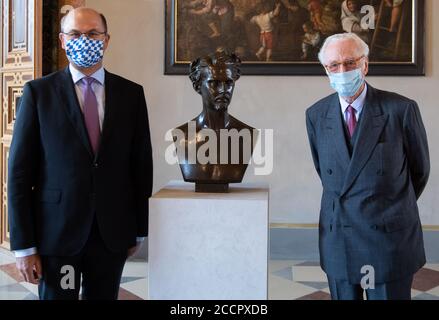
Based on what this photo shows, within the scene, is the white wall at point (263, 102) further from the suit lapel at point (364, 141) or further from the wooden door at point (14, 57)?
the suit lapel at point (364, 141)

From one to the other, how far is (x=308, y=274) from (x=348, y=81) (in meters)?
3.29

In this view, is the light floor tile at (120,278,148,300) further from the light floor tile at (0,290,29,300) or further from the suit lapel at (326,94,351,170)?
the suit lapel at (326,94,351,170)

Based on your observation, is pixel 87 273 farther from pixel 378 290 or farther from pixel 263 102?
pixel 263 102

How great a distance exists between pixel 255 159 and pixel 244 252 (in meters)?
3.70

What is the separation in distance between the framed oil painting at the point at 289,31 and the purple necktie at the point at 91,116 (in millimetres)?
3548

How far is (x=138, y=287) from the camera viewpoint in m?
4.97

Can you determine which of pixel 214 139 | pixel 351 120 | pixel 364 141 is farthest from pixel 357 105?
pixel 214 139

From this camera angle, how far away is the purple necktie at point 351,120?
2568 mm

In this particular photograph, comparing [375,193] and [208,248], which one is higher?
[375,193]

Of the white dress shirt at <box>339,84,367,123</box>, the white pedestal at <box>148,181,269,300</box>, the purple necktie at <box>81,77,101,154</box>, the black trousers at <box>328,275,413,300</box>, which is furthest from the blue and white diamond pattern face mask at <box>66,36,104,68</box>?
the black trousers at <box>328,275,413,300</box>

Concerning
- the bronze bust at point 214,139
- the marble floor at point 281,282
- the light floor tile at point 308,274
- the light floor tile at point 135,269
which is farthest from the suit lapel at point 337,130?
the light floor tile at point 135,269

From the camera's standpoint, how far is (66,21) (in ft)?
8.33
